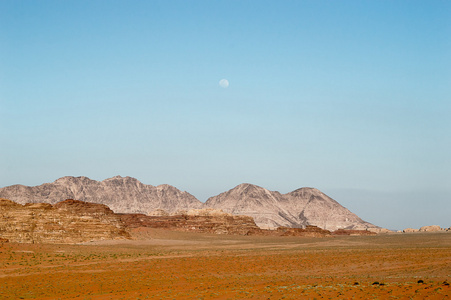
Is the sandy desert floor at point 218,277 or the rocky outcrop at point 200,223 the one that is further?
the rocky outcrop at point 200,223

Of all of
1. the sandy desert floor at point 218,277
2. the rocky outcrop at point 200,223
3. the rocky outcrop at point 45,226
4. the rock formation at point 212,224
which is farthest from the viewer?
the rock formation at point 212,224

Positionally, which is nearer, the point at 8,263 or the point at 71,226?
the point at 8,263

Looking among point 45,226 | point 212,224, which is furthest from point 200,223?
point 45,226

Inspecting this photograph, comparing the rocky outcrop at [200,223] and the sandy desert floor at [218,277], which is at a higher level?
the rocky outcrop at [200,223]

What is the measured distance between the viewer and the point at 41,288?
107 feet

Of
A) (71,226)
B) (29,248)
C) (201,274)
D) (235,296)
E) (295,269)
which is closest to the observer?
(235,296)

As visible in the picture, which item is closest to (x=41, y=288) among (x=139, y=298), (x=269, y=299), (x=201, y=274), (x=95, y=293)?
(x=95, y=293)

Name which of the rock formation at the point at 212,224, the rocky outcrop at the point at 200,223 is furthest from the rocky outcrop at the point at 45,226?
the rock formation at the point at 212,224

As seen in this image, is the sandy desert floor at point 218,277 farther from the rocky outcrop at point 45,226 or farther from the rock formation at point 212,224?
the rock formation at point 212,224

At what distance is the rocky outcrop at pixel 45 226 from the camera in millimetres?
69375

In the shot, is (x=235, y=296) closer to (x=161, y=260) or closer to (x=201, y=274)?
(x=201, y=274)

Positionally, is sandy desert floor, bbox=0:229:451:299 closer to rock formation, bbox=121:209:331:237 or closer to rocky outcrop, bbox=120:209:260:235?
rocky outcrop, bbox=120:209:260:235

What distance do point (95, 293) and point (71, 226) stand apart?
4989 centimetres

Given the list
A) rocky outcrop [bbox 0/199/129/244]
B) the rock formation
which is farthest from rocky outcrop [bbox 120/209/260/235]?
rocky outcrop [bbox 0/199/129/244]
